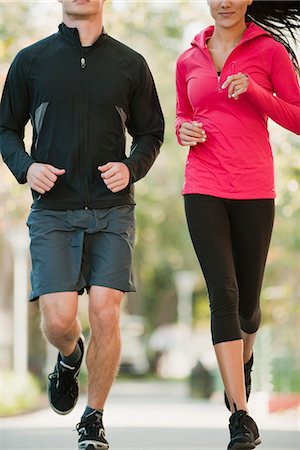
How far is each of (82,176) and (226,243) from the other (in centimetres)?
77

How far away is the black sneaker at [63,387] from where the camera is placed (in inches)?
293

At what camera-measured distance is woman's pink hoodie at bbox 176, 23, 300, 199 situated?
6.70 meters

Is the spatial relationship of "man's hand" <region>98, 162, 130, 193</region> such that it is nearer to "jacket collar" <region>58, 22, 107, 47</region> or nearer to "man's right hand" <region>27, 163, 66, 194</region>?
"man's right hand" <region>27, 163, 66, 194</region>

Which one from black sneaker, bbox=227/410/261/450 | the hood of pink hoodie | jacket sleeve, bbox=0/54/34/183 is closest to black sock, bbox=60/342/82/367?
jacket sleeve, bbox=0/54/34/183

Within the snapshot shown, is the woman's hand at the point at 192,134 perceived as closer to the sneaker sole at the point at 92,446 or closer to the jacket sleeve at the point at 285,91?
the jacket sleeve at the point at 285,91

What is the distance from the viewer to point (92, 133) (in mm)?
6730

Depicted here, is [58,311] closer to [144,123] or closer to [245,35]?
[144,123]

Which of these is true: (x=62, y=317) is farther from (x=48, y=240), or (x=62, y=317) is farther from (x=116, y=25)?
(x=116, y=25)

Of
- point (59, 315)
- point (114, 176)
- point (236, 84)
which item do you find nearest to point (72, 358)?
point (59, 315)

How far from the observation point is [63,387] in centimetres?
750

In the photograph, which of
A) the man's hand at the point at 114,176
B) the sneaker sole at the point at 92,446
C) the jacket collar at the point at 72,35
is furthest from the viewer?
the jacket collar at the point at 72,35

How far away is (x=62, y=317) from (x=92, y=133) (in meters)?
0.92

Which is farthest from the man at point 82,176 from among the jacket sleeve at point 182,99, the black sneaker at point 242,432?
the black sneaker at point 242,432

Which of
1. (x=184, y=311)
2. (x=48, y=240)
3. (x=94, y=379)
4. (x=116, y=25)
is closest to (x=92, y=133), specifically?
(x=48, y=240)
